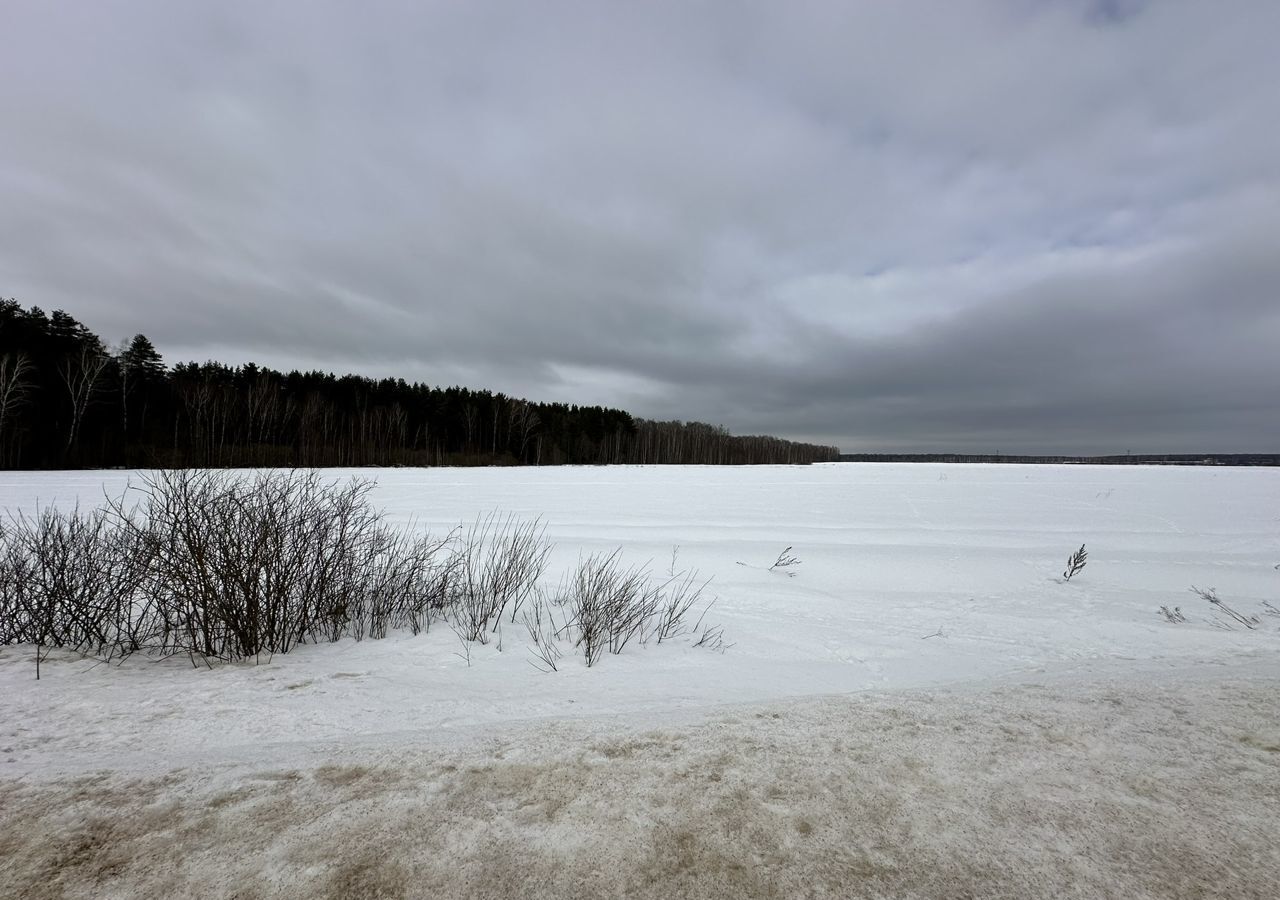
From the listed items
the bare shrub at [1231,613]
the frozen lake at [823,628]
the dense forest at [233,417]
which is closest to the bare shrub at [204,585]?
the frozen lake at [823,628]

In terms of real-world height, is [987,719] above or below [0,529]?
below

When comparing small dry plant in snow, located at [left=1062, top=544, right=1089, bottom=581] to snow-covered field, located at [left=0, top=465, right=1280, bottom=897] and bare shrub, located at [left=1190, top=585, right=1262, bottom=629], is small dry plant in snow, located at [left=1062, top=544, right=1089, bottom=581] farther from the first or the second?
snow-covered field, located at [left=0, top=465, right=1280, bottom=897]

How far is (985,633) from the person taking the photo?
6699mm

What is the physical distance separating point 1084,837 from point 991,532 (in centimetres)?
1425

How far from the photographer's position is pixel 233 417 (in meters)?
55.9

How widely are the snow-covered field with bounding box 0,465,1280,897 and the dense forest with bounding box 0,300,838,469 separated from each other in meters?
21.5

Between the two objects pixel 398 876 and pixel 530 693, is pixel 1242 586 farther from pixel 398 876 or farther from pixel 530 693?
pixel 398 876

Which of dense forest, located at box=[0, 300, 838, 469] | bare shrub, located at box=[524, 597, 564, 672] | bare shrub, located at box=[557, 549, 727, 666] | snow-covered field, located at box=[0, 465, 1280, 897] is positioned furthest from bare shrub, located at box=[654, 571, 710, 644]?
dense forest, located at box=[0, 300, 838, 469]

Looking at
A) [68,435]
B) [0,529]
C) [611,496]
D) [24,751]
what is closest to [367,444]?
[68,435]

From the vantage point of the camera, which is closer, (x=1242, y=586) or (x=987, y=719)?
(x=987, y=719)

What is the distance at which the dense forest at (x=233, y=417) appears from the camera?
142 ft

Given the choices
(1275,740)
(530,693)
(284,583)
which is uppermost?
(284,583)

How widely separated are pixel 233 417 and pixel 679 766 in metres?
68.3

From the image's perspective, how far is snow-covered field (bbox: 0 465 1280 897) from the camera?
7.88 feet
